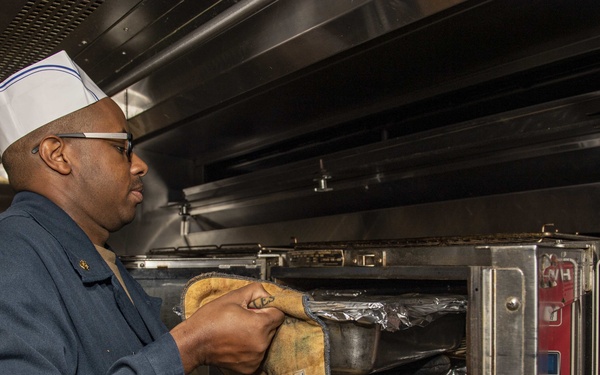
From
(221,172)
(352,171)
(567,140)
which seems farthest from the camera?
(221,172)

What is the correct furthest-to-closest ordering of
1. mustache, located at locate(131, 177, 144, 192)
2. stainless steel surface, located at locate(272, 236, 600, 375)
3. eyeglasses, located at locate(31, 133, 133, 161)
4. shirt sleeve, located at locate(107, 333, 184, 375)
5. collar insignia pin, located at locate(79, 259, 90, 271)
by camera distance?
mustache, located at locate(131, 177, 144, 192), eyeglasses, located at locate(31, 133, 133, 161), collar insignia pin, located at locate(79, 259, 90, 271), shirt sleeve, located at locate(107, 333, 184, 375), stainless steel surface, located at locate(272, 236, 600, 375)

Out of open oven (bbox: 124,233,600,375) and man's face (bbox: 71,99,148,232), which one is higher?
man's face (bbox: 71,99,148,232)

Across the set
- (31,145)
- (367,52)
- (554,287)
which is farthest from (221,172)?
(554,287)

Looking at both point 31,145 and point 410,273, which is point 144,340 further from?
point 410,273

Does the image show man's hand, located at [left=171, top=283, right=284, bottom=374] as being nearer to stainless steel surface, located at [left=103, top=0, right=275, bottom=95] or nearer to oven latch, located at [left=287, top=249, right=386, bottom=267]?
oven latch, located at [left=287, top=249, right=386, bottom=267]

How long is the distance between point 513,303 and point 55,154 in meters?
→ 1.09

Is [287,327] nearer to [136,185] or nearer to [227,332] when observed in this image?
[227,332]

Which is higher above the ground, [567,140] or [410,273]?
[567,140]

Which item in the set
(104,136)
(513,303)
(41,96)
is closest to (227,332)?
(513,303)

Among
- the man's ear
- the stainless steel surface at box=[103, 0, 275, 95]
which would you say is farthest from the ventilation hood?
the man's ear

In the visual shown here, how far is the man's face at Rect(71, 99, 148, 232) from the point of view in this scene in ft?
4.36

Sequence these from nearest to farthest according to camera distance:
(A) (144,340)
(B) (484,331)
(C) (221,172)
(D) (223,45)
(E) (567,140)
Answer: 1. (B) (484,331)
2. (A) (144,340)
3. (E) (567,140)
4. (D) (223,45)
5. (C) (221,172)

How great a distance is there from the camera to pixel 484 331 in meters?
0.87

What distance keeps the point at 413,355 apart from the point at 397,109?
1.20 m
